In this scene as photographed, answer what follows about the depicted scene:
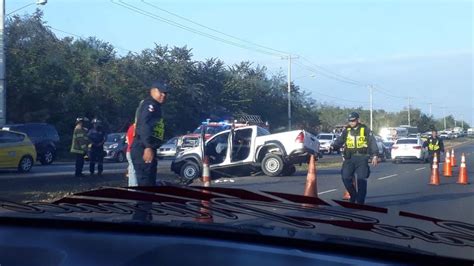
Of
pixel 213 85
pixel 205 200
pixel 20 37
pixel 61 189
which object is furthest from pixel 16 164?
pixel 213 85

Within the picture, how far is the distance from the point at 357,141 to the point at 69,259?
10.6 metres

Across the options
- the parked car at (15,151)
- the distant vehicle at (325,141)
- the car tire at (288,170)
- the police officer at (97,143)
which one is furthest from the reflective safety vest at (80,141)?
the distant vehicle at (325,141)

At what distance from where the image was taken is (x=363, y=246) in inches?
95.3

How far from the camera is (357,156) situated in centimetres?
1274

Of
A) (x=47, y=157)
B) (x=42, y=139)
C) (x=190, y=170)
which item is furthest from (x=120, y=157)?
(x=190, y=170)

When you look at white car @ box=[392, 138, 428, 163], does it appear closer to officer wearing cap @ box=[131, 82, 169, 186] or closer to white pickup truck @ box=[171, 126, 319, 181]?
white pickup truck @ box=[171, 126, 319, 181]

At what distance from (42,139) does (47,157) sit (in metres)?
0.88

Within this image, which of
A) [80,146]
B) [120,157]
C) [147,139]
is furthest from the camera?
[120,157]

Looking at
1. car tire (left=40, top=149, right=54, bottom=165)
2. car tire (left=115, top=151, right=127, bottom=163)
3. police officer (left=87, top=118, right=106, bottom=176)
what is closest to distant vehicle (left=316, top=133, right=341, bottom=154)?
car tire (left=115, top=151, right=127, bottom=163)

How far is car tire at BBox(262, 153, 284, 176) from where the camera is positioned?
22750 millimetres

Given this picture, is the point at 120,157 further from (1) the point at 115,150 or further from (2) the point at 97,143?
(2) the point at 97,143

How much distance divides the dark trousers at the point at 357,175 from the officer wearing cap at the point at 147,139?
13.4 ft

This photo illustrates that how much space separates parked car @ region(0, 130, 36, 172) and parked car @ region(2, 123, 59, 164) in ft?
18.0

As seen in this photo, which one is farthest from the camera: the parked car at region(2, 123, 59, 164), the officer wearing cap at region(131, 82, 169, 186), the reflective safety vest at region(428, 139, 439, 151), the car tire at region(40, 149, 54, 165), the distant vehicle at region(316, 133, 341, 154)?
the distant vehicle at region(316, 133, 341, 154)
